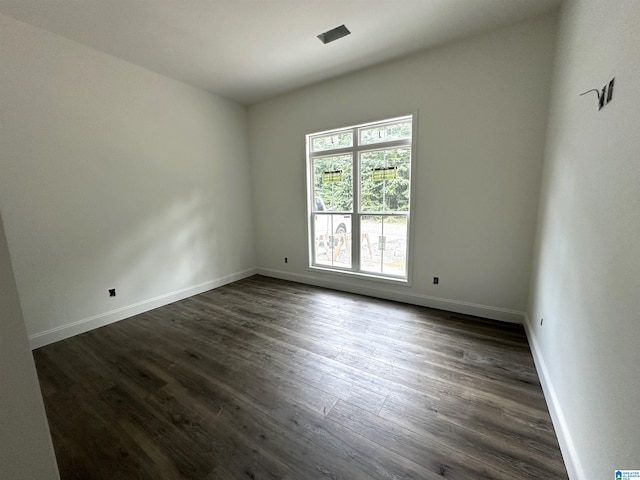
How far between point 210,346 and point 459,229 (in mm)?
2958

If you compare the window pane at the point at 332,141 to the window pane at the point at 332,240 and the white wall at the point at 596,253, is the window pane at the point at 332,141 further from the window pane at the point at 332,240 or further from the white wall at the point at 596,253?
the white wall at the point at 596,253

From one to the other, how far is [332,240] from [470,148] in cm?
217

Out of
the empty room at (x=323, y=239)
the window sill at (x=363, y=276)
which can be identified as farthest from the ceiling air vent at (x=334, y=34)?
the window sill at (x=363, y=276)

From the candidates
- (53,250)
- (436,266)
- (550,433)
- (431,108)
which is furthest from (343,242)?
(53,250)

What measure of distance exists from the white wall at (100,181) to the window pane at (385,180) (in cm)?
232

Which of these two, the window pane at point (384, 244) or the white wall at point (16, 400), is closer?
the white wall at point (16, 400)

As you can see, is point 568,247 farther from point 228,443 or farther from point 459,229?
point 228,443

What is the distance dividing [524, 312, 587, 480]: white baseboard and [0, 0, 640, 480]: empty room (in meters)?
0.02

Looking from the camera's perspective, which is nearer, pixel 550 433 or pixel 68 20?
pixel 550 433

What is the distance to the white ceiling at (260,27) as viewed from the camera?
217cm

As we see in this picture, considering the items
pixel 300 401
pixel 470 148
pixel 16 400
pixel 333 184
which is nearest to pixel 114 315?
pixel 300 401

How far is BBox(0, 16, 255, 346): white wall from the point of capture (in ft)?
7.80

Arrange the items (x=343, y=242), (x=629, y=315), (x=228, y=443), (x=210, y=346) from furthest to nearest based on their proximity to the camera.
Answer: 1. (x=343, y=242)
2. (x=210, y=346)
3. (x=228, y=443)
4. (x=629, y=315)

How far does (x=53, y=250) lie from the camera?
259 cm
